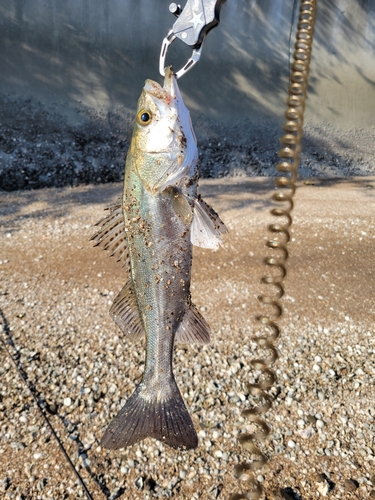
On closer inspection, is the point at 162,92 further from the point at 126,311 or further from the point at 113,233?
the point at 126,311

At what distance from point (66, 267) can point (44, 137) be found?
6.67 meters

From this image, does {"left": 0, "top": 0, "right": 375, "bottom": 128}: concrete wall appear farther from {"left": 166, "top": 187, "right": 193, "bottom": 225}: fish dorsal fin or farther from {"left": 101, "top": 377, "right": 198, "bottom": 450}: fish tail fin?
{"left": 101, "top": 377, "right": 198, "bottom": 450}: fish tail fin

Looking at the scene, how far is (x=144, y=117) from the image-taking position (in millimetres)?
2207

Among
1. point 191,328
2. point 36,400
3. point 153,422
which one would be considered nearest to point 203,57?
point 36,400

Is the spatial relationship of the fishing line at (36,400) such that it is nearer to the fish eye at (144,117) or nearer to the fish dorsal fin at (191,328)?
the fish dorsal fin at (191,328)

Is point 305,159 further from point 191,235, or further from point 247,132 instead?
point 191,235

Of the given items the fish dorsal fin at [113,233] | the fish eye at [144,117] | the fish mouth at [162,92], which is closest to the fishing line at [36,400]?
the fish dorsal fin at [113,233]

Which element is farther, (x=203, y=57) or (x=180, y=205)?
(x=203, y=57)

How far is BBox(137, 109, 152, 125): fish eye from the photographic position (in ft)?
7.20

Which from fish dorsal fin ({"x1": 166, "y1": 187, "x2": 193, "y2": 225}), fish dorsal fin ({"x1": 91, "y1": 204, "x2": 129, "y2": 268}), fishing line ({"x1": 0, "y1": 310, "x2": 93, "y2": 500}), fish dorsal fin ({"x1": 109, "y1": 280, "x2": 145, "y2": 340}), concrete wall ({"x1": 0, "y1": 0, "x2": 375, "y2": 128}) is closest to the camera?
fish dorsal fin ({"x1": 166, "y1": 187, "x2": 193, "y2": 225})

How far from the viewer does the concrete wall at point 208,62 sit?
12961 millimetres

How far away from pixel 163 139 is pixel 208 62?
13212 mm

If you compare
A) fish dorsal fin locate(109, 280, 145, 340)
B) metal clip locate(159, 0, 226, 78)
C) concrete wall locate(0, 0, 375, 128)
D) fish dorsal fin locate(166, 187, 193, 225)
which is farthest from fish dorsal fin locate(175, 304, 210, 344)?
concrete wall locate(0, 0, 375, 128)

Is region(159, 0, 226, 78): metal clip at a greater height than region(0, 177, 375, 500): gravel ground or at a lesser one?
greater
